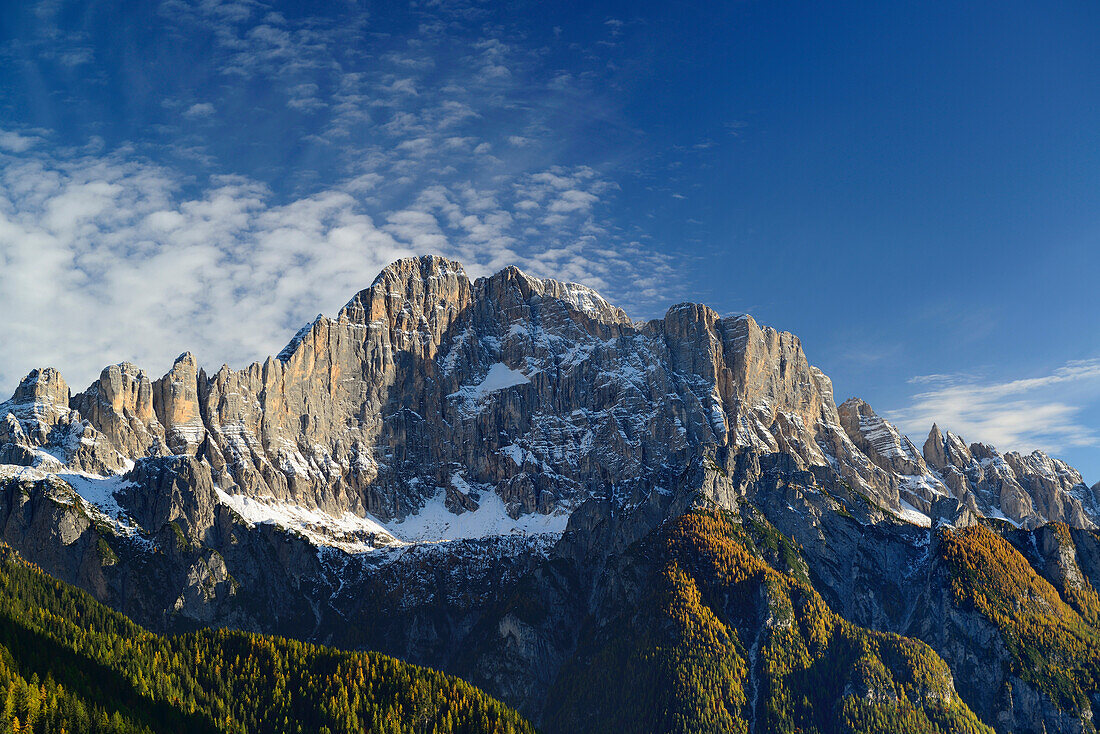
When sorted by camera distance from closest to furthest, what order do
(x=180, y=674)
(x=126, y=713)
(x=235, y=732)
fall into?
1. (x=126, y=713)
2. (x=235, y=732)
3. (x=180, y=674)

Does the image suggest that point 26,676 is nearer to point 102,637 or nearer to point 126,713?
point 126,713

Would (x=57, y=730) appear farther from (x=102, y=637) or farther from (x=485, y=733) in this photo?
(x=485, y=733)

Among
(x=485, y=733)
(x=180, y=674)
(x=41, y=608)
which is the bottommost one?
(x=485, y=733)

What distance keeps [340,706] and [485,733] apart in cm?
2695

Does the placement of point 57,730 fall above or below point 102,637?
below

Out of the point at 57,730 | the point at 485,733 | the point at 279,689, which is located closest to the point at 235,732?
the point at 279,689

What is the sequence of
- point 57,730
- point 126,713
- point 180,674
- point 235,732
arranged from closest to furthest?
point 57,730 → point 126,713 → point 235,732 → point 180,674

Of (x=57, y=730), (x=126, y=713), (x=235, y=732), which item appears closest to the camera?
(x=57, y=730)

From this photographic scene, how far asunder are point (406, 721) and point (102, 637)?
5690 cm

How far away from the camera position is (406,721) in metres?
198

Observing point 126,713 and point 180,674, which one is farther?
point 180,674

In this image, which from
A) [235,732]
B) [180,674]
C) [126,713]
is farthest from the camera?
[180,674]

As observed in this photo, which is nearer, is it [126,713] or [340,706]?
[126,713]

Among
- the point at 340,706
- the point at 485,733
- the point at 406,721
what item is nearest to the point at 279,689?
the point at 340,706
